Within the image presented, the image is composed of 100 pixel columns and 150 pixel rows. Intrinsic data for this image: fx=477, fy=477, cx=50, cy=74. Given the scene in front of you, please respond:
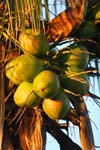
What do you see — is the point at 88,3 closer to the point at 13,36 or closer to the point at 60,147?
the point at 13,36

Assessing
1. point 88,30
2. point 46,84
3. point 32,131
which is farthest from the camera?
point 32,131

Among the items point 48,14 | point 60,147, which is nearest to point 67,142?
point 60,147

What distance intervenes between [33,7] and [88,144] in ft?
2.48

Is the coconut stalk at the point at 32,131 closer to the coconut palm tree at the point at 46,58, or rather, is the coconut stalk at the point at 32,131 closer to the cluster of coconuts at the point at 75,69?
the coconut palm tree at the point at 46,58

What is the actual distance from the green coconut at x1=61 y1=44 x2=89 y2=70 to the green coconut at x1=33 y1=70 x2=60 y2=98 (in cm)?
14

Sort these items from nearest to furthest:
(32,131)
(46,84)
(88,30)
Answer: (46,84) → (88,30) → (32,131)

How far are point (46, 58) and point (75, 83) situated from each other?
0.53 feet

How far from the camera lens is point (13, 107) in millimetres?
2215

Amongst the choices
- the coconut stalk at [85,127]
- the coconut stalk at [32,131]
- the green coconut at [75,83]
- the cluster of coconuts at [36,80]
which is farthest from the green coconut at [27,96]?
the coconut stalk at [85,127]

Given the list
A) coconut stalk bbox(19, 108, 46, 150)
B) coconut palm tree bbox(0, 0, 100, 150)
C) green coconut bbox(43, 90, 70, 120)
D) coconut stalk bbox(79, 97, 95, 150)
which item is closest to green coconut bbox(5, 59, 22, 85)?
coconut palm tree bbox(0, 0, 100, 150)

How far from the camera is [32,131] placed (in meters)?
2.22

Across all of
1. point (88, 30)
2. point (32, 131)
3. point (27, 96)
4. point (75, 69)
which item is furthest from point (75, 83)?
point (32, 131)

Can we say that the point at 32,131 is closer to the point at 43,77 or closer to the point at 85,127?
the point at 85,127

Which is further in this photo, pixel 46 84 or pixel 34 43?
pixel 34 43
